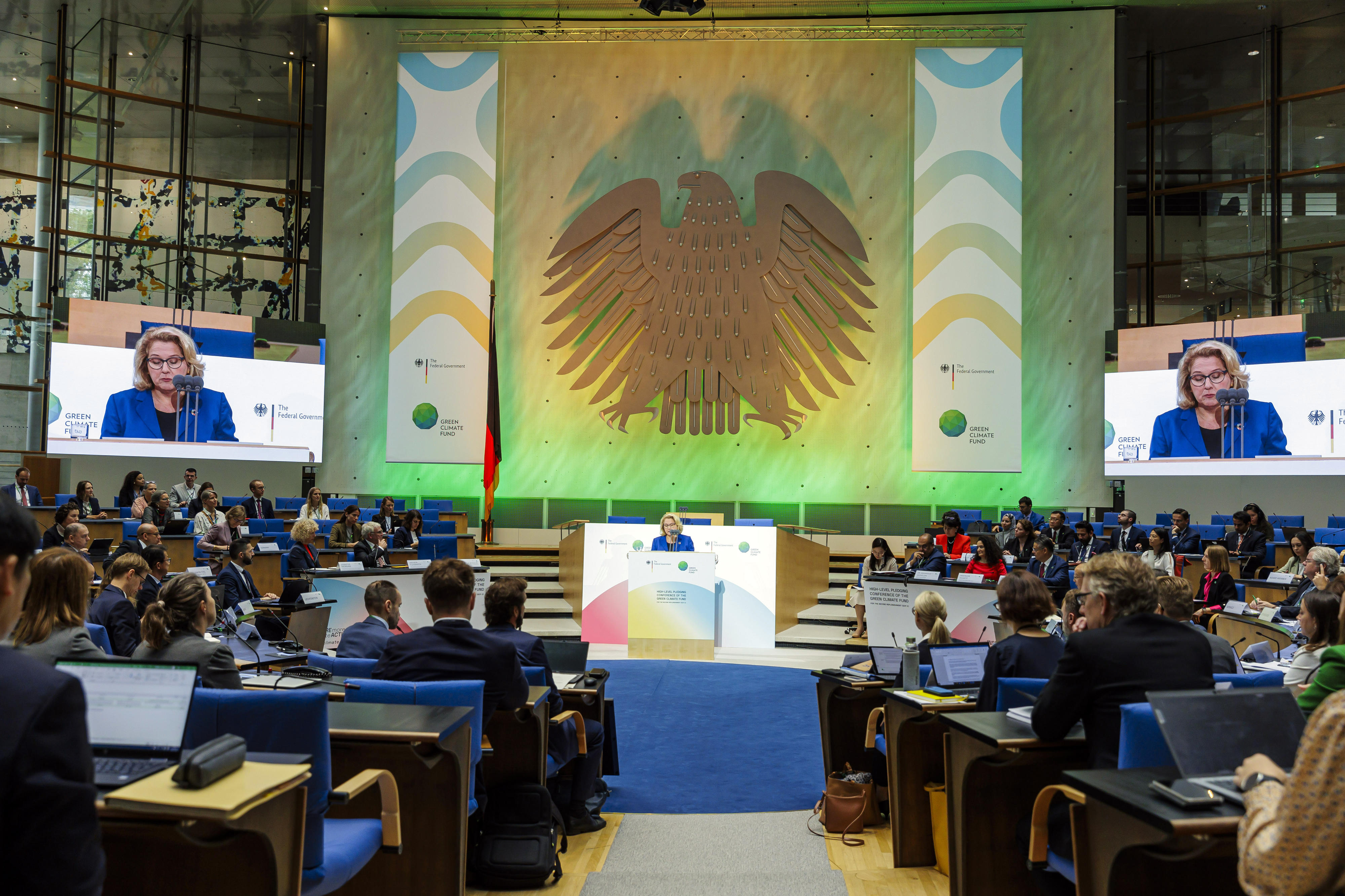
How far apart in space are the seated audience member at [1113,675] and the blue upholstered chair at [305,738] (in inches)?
71.9

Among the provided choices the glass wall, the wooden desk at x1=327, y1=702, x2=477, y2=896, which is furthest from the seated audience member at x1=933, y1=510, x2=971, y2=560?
the wooden desk at x1=327, y1=702, x2=477, y2=896

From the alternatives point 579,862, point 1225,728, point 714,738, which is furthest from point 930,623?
point 1225,728

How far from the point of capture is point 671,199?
13.2 meters

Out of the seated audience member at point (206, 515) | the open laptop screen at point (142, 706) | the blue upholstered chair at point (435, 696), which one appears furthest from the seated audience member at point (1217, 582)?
the seated audience member at point (206, 515)

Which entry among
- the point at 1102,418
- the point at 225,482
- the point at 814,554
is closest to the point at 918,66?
the point at 1102,418

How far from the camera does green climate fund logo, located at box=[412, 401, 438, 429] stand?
42.3ft

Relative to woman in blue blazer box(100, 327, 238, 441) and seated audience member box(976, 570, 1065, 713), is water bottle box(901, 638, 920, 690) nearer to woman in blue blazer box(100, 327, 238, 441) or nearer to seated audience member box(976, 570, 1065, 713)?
seated audience member box(976, 570, 1065, 713)

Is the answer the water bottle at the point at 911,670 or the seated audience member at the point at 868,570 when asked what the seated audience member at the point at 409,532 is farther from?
the water bottle at the point at 911,670

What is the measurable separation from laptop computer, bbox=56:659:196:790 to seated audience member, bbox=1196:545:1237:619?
702 cm

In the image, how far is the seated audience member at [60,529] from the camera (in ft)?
23.0

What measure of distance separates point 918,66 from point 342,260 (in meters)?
8.65

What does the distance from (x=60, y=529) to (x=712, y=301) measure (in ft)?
26.6

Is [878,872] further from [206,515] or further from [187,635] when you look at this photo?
[206,515]

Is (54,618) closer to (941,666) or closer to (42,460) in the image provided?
(941,666)
